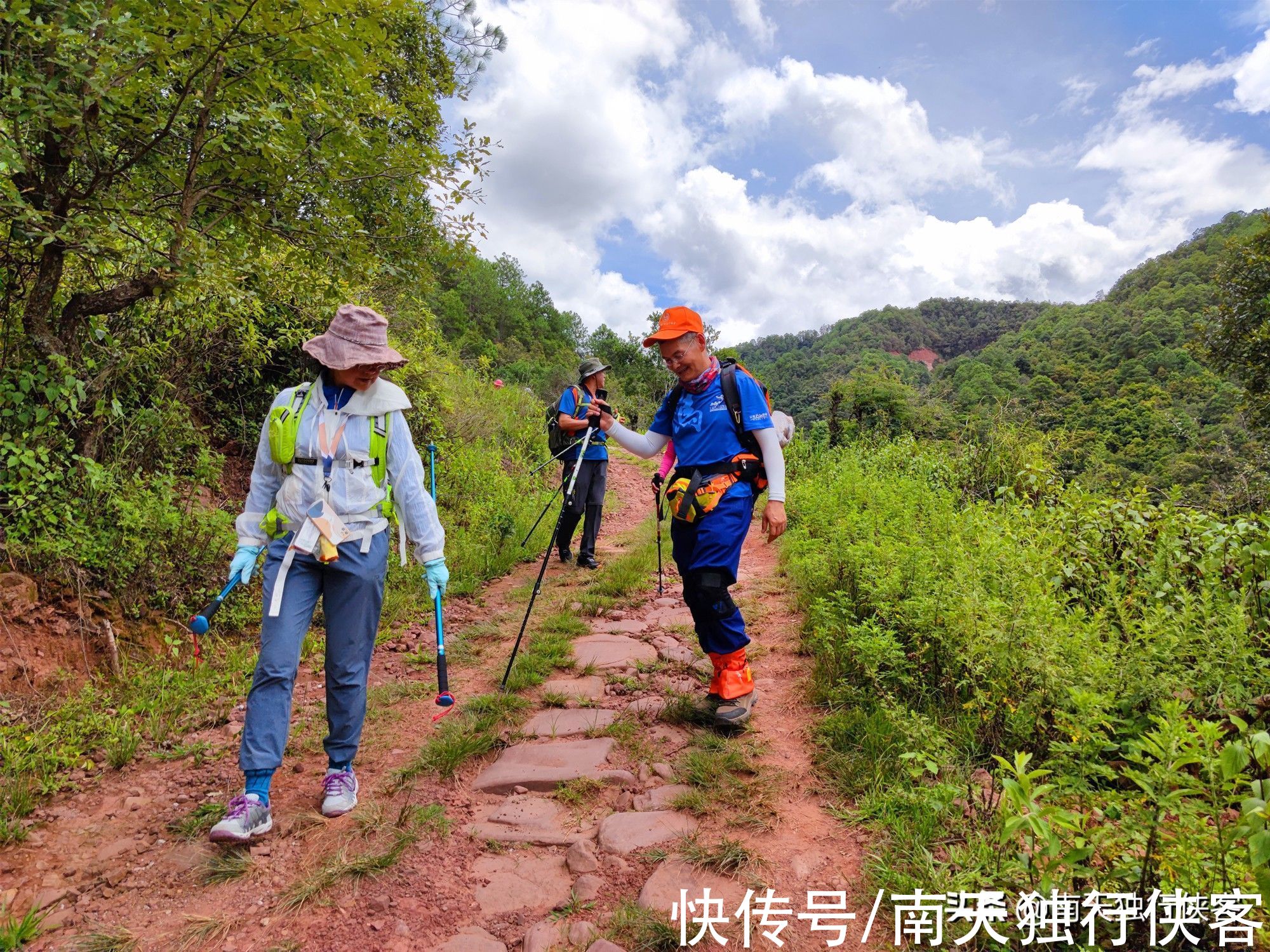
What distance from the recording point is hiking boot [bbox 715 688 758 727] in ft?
11.5

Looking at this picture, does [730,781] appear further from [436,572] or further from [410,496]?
[410,496]

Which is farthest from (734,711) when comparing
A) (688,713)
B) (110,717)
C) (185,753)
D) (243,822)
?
(110,717)

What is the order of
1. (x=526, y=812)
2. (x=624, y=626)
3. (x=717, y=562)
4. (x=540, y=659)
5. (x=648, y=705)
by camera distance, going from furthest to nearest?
(x=624, y=626) < (x=540, y=659) < (x=648, y=705) < (x=717, y=562) < (x=526, y=812)

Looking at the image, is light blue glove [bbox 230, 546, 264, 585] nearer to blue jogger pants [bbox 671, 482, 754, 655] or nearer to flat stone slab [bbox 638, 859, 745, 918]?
blue jogger pants [bbox 671, 482, 754, 655]

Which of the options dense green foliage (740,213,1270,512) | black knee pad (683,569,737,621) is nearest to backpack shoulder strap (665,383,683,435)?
black knee pad (683,569,737,621)

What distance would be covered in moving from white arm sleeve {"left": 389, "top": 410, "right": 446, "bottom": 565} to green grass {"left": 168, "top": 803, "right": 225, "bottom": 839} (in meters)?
1.43

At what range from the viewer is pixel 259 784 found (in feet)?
9.04

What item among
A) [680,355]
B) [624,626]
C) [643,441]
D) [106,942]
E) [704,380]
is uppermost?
[680,355]

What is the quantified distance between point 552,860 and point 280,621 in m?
1.55

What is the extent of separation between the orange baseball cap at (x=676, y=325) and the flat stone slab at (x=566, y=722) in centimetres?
220

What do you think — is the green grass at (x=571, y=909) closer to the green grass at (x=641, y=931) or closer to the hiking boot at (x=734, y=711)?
the green grass at (x=641, y=931)

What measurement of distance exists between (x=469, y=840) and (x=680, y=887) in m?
0.97

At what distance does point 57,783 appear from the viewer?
295 centimetres

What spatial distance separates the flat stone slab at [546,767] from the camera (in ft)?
10.3
